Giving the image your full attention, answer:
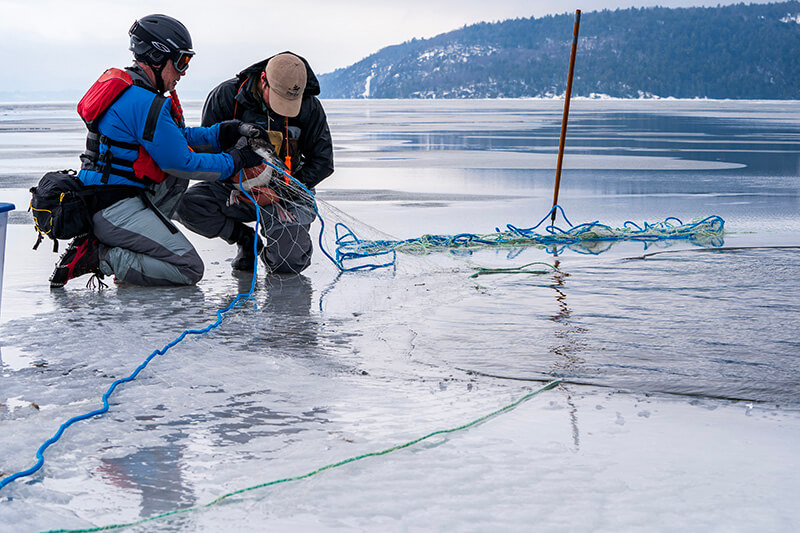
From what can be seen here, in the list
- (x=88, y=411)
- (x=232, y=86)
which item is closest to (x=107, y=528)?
(x=88, y=411)

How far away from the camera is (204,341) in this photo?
3744 mm

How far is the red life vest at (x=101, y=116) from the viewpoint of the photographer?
4598 millimetres

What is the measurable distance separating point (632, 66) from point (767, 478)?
583 ft

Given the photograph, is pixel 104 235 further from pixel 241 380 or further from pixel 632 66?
pixel 632 66

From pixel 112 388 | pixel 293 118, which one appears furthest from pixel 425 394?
pixel 293 118

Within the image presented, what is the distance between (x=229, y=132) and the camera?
5.23 meters

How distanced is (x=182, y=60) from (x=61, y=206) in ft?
3.53

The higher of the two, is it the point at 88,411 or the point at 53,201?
the point at 53,201

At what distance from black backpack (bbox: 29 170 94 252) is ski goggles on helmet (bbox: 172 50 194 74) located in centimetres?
87

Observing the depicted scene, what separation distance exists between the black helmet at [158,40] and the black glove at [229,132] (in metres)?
0.54

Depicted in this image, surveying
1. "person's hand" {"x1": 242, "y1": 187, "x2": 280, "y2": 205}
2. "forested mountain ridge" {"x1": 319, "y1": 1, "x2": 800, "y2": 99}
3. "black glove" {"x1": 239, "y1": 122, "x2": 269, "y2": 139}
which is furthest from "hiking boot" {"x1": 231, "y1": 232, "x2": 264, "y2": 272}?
"forested mountain ridge" {"x1": 319, "y1": 1, "x2": 800, "y2": 99}

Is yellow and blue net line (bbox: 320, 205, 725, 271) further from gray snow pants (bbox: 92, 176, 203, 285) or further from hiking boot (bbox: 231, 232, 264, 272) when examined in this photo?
gray snow pants (bbox: 92, 176, 203, 285)

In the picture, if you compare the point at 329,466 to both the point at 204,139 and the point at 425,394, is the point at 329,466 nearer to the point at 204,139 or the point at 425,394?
the point at 425,394

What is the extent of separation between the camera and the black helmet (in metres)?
4.66
